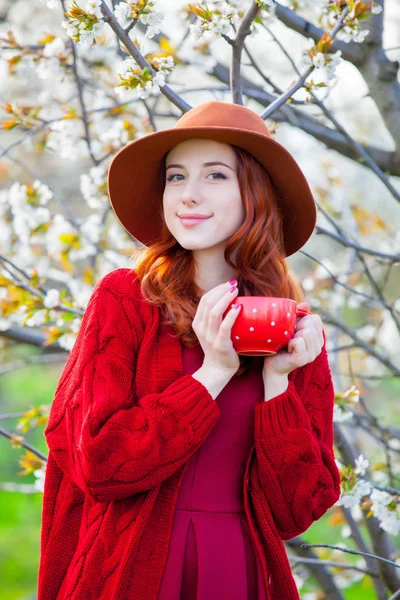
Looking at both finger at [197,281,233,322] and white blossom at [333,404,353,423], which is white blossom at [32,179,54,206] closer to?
white blossom at [333,404,353,423]

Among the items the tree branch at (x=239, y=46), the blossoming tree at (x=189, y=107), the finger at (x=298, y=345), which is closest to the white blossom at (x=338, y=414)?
the blossoming tree at (x=189, y=107)

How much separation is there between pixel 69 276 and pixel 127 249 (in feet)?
2.26

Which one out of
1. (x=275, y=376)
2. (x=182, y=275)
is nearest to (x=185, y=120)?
(x=182, y=275)

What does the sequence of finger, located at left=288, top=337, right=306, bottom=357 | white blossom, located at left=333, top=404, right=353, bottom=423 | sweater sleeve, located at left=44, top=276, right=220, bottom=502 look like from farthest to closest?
white blossom, located at left=333, top=404, right=353, bottom=423
finger, located at left=288, top=337, right=306, bottom=357
sweater sleeve, located at left=44, top=276, right=220, bottom=502

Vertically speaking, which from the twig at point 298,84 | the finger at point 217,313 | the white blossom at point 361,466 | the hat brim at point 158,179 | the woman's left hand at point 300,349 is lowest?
the white blossom at point 361,466

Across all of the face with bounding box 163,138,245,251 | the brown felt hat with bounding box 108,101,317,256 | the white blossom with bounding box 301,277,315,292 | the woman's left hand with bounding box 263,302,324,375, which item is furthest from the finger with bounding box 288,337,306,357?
the white blossom with bounding box 301,277,315,292

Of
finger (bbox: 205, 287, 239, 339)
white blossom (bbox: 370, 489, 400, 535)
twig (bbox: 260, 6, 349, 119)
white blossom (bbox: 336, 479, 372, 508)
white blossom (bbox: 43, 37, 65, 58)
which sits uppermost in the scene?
white blossom (bbox: 43, 37, 65, 58)

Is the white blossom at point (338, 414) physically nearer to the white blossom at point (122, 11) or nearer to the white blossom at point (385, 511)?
the white blossom at point (385, 511)

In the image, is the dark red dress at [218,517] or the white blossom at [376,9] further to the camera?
the white blossom at [376,9]

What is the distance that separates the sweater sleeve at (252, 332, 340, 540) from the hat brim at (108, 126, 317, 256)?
505 millimetres

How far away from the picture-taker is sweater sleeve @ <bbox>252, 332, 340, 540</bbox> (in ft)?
5.91

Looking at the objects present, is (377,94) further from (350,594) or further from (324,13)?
(350,594)

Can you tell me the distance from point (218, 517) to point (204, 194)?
0.76 metres

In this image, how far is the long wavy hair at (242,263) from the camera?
75.1 inches
